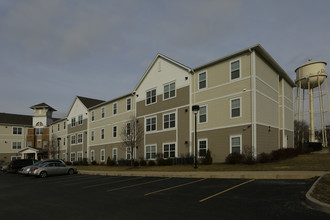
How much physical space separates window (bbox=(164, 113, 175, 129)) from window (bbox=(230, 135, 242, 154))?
7620mm

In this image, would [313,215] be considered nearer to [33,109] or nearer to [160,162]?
[160,162]

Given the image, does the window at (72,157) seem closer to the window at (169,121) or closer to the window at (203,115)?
the window at (169,121)

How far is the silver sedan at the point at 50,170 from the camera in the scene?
79.4 ft

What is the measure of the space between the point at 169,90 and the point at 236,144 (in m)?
10.3

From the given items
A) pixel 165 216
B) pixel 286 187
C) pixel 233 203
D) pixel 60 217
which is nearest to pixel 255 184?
pixel 286 187

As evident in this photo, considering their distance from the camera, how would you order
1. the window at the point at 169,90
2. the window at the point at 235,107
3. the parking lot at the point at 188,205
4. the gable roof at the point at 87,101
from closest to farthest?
the parking lot at the point at 188,205 → the window at the point at 235,107 → the window at the point at 169,90 → the gable roof at the point at 87,101

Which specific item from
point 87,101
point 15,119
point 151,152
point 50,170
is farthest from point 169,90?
point 15,119

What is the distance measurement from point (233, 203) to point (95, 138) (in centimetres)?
3825

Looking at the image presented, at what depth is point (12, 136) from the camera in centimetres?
6481

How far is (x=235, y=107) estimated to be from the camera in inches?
922

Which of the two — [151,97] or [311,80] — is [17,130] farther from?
[311,80]

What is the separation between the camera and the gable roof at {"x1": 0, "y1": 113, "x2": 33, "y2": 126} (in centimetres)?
6494

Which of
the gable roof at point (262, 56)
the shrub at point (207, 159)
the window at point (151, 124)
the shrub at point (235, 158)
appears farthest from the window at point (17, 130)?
the shrub at point (235, 158)

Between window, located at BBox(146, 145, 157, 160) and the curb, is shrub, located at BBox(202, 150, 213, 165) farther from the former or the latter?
the curb
